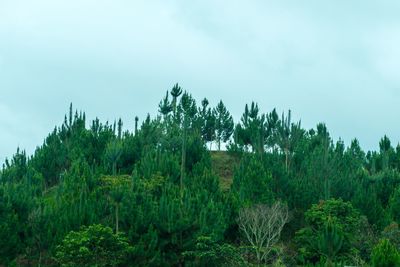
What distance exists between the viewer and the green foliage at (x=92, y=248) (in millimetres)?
34594

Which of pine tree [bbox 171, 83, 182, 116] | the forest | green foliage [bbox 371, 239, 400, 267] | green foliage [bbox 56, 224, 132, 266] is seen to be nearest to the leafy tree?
the forest

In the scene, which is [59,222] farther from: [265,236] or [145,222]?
[265,236]

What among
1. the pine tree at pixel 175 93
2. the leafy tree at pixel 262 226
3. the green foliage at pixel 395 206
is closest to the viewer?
the leafy tree at pixel 262 226

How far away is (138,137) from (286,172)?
50.6 ft

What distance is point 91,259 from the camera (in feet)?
115

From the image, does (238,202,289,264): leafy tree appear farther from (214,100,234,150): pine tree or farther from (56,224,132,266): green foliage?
(214,100,234,150): pine tree

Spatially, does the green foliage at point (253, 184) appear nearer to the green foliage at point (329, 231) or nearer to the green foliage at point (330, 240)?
the green foliage at point (329, 231)

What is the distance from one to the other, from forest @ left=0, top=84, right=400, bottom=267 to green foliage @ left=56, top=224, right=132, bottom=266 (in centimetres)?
6

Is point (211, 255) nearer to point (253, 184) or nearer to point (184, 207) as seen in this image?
point (184, 207)

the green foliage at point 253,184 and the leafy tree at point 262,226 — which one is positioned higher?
the green foliage at point 253,184

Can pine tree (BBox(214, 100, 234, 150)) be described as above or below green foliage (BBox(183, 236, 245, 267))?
above

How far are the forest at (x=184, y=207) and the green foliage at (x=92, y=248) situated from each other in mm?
61

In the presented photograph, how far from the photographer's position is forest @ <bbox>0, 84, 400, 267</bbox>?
37.2 metres

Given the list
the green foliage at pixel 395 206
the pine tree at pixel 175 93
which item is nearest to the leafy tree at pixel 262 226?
the green foliage at pixel 395 206
